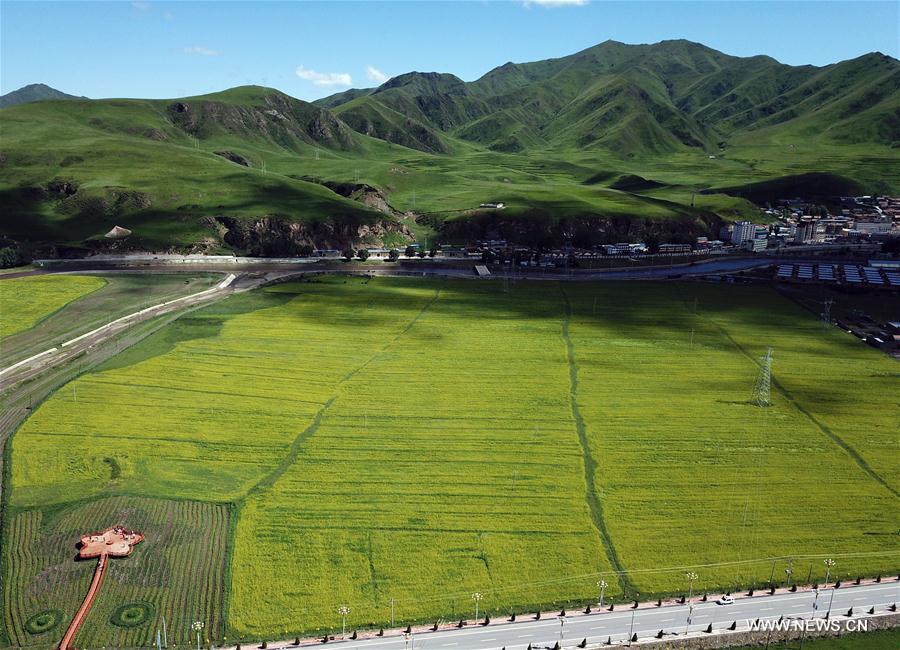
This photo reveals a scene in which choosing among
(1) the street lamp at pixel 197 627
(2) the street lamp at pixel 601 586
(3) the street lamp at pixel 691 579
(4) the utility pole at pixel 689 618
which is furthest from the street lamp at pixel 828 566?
(1) the street lamp at pixel 197 627

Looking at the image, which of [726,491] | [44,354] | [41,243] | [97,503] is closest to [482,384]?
[726,491]

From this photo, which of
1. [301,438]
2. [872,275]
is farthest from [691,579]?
[872,275]

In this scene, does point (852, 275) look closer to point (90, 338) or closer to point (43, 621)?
point (90, 338)

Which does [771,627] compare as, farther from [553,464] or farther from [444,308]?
[444,308]

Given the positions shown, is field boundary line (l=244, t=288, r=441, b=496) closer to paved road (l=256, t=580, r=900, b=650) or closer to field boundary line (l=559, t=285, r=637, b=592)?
paved road (l=256, t=580, r=900, b=650)

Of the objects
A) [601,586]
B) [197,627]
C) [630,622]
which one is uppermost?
[601,586]

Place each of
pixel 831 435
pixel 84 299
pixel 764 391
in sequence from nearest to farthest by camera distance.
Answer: pixel 831 435 < pixel 764 391 < pixel 84 299

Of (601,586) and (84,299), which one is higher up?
(84,299)
